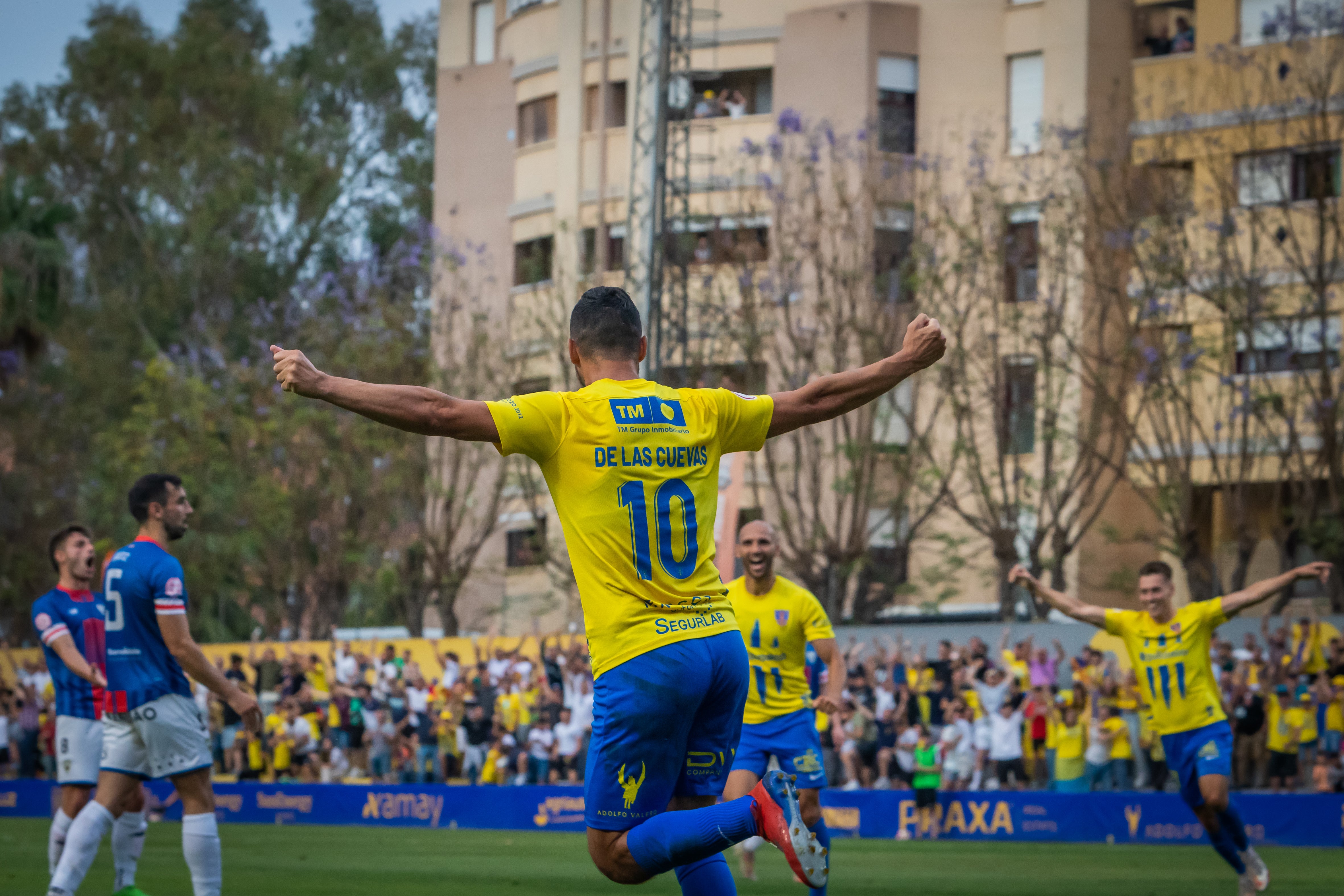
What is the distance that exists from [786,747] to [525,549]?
30.4m

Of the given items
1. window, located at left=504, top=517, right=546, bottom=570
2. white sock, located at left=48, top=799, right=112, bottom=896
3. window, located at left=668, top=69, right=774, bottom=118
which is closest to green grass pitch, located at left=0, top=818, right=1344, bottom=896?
white sock, located at left=48, top=799, right=112, bottom=896

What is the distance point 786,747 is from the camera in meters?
11.4

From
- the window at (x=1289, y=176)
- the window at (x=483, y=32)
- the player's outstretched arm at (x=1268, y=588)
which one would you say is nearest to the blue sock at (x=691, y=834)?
the player's outstretched arm at (x=1268, y=588)

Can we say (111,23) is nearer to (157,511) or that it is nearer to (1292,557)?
(1292,557)

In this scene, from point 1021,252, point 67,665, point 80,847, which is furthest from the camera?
point 1021,252

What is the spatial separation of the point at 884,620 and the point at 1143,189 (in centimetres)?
962

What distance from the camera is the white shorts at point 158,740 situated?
902cm

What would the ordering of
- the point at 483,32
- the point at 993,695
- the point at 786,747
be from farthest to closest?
the point at 483,32, the point at 993,695, the point at 786,747

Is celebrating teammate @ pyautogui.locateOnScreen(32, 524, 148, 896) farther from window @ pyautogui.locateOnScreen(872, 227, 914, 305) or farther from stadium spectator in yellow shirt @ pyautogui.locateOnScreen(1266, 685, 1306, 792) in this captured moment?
window @ pyautogui.locateOnScreen(872, 227, 914, 305)

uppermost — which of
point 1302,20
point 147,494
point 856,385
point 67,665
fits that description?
point 1302,20

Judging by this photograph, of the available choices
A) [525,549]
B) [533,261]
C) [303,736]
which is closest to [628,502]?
[303,736]

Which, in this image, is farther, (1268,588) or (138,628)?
(1268,588)

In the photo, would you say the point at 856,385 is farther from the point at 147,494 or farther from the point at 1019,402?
the point at 1019,402

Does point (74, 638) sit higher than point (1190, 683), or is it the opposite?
point (74, 638)
